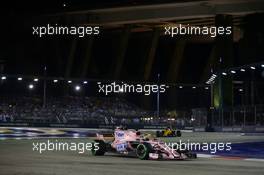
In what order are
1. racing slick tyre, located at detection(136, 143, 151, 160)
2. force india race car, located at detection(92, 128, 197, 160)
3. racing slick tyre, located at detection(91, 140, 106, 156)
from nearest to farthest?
force india race car, located at detection(92, 128, 197, 160), racing slick tyre, located at detection(136, 143, 151, 160), racing slick tyre, located at detection(91, 140, 106, 156)

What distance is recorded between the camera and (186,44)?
83.7 metres

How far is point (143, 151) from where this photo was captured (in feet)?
56.1

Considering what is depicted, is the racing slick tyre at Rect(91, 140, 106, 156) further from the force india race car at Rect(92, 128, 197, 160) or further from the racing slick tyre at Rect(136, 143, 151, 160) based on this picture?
the racing slick tyre at Rect(136, 143, 151, 160)

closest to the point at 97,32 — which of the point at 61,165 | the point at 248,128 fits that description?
the point at 248,128

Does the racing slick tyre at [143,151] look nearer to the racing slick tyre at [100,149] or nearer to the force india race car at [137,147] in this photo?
the force india race car at [137,147]

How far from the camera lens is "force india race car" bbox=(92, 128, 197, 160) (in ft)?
55.1

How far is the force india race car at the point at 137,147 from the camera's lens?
55.1 feet

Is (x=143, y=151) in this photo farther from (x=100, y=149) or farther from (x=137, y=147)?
(x=100, y=149)

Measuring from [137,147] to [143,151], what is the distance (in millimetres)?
422

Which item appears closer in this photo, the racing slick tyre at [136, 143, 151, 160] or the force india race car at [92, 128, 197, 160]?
the force india race car at [92, 128, 197, 160]

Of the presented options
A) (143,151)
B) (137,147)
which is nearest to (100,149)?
(137,147)

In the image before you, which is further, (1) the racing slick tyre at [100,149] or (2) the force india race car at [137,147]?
(1) the racing slick tyre at [100,149]

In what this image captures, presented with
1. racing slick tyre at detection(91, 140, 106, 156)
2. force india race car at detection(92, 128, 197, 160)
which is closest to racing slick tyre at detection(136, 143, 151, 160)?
force india race car at detection(92, 128, 197, 160)

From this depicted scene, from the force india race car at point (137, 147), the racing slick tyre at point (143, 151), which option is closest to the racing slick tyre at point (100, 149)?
the force india race car at point (137, 147)
